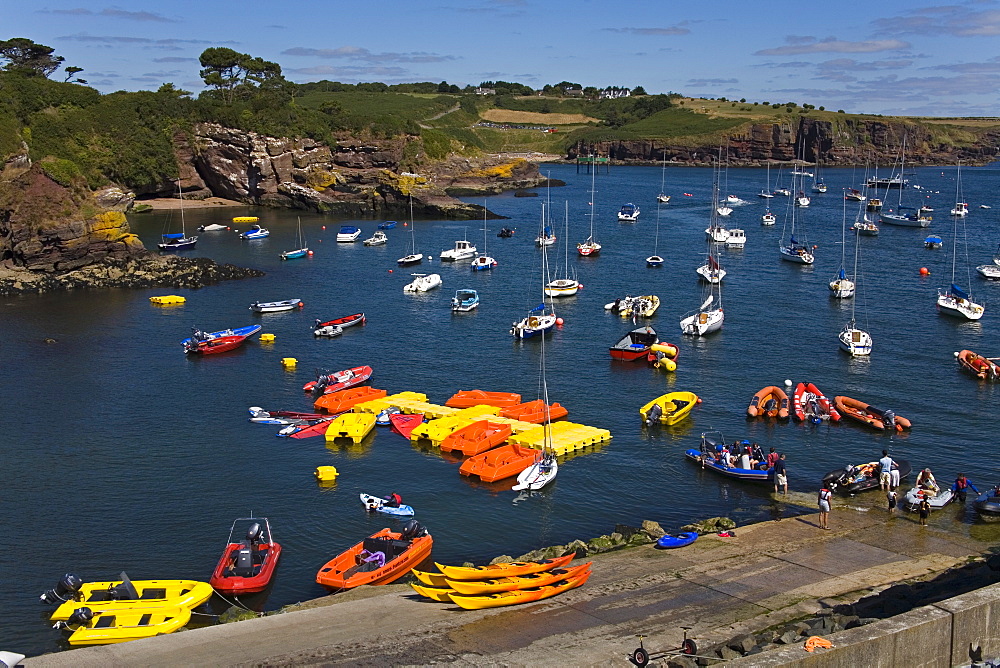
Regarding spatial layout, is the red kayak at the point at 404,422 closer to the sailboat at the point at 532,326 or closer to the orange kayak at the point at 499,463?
the orange kayak at the point at 499,463

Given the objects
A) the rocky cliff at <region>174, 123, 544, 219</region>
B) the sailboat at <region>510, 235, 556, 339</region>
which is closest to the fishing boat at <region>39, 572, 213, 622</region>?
the sailboat at <region>510, 235, 556, 339</region>

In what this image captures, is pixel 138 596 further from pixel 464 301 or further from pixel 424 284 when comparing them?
pixel 424 284

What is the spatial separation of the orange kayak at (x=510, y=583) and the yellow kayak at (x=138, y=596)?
7879 mm

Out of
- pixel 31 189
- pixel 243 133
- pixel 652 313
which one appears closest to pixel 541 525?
pixel 652 313

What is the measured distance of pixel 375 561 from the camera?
29.6 metres

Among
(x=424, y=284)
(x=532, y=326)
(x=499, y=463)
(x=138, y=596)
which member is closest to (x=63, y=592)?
(x=138, y=596)

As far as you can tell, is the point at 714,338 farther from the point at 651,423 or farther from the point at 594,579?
the point at 594,579

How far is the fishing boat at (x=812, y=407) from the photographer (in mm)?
44250

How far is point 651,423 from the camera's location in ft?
145

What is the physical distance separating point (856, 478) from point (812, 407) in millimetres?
10160

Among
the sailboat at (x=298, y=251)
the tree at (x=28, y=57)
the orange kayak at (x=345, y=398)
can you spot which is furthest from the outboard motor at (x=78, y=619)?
the tree at (x=28, y=57)

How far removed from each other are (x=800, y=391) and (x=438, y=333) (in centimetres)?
2500

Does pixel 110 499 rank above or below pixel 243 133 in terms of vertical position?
below

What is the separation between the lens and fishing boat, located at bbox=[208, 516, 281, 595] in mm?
28766
